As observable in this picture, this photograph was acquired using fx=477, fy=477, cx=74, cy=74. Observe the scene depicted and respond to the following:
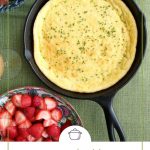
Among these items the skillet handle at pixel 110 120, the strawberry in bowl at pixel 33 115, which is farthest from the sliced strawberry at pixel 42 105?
the skillet handle at pixel 110 120

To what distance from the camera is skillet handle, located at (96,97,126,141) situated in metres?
0.97

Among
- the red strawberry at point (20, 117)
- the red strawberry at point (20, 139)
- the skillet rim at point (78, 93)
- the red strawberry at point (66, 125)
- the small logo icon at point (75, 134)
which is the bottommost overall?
the red strawberry at point (20, 139)

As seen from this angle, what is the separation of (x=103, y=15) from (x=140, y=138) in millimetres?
264

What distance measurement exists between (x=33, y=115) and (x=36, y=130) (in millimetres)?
31

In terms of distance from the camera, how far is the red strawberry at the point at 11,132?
0.97m

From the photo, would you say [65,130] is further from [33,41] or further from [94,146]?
[33,41]

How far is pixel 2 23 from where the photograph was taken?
98 centimetres

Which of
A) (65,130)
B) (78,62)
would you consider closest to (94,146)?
(65,130)

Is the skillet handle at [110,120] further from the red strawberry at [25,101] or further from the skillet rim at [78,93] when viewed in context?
the red strawberry at [25,101]

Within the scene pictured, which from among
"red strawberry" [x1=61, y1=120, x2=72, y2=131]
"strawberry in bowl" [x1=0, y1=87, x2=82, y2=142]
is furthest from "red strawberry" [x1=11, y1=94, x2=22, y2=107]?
"red strawberry" [x1=61, y1=120, x2=72, y2=131]

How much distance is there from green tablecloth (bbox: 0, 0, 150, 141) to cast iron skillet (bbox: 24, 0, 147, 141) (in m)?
0.01

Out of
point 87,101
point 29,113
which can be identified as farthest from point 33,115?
point 87,101

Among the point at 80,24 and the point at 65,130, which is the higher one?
the point at 80,24

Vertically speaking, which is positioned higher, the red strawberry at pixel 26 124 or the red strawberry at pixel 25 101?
the red strawberry at pixel 25 101
